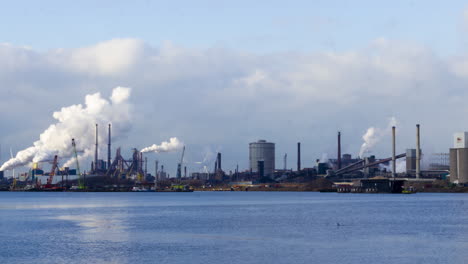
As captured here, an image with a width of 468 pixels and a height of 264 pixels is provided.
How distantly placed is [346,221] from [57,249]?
46.2 metres

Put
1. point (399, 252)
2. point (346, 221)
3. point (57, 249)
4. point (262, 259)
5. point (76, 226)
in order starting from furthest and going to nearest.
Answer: point (346, 221) → point (76, 226) → point (57, 249) → point (399, 252) → point (262, 259)

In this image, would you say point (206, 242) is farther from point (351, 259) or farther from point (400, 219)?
point (400, 219)

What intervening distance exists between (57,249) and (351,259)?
26151mm

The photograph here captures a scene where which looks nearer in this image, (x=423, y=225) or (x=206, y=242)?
(x=206, y=242)

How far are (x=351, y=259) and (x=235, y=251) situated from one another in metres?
10.4

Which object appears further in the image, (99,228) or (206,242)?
(99,228)

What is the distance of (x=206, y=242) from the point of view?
217 feet

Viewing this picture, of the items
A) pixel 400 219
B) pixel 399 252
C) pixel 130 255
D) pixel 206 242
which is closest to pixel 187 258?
pixel 130 255

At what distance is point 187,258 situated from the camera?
178 feet

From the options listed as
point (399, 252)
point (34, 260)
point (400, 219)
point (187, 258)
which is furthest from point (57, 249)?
point (400, 219)

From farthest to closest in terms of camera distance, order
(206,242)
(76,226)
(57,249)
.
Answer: (76,226)
(206,242)
(57,249)

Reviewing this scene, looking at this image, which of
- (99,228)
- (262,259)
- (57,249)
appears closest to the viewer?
(262,259)

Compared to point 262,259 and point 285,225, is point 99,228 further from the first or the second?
point 262,259

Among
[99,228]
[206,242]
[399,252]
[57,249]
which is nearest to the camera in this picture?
[399,252]
